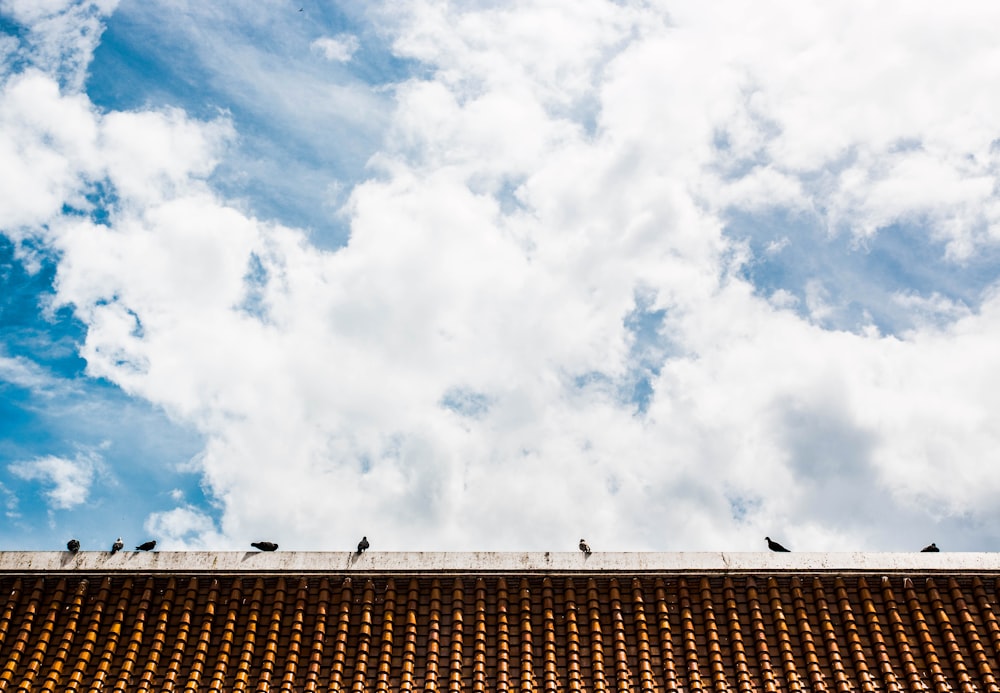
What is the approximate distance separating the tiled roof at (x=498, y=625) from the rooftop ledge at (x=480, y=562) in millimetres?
30

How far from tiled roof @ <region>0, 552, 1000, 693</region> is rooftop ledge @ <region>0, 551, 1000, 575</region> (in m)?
0.03

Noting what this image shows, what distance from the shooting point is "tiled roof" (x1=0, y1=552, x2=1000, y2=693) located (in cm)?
1184

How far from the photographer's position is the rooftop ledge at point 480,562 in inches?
505

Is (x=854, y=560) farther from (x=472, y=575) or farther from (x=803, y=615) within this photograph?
(x=472, y=575)

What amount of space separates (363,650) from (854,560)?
7.44 m

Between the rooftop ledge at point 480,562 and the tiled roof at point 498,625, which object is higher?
the rooftop ledge at point 480,562

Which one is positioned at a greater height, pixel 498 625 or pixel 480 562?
pixel 480 562

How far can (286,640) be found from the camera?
40.2 ft

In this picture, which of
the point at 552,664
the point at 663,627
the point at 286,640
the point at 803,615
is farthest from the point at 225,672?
the point at 803,615

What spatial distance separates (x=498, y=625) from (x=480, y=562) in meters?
0.99

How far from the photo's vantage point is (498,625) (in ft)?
40.9

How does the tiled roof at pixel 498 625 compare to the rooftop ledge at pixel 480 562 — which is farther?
the rooftop ledge at pixel 480 562

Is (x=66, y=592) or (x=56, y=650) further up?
(x=66, y=592)

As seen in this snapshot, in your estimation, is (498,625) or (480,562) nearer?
(498,625)
